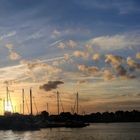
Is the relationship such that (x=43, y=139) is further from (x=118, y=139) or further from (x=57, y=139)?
(x=118, y=139)

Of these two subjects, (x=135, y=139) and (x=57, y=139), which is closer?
(x=135, y=139)

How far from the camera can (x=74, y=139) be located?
141 m

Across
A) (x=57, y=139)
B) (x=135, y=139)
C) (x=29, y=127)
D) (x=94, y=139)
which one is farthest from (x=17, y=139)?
(x=29, y=127)

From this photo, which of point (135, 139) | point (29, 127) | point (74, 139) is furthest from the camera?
point (29, 127)

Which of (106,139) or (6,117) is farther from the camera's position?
(6,117)

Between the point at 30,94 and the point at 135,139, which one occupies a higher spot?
the point at 30,94

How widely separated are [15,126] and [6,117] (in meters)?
10.8

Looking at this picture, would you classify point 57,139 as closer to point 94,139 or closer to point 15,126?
point 94,139

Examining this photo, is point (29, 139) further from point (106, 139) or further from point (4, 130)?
point (4, 130)

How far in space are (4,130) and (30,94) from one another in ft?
71.3

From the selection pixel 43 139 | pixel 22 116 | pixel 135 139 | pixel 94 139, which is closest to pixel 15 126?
pixel 22 116

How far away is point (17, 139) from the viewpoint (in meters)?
139

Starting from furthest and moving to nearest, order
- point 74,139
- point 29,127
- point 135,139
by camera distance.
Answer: point 29,127, point 74,139, point 135,139

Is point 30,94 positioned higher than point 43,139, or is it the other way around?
point 30,94
